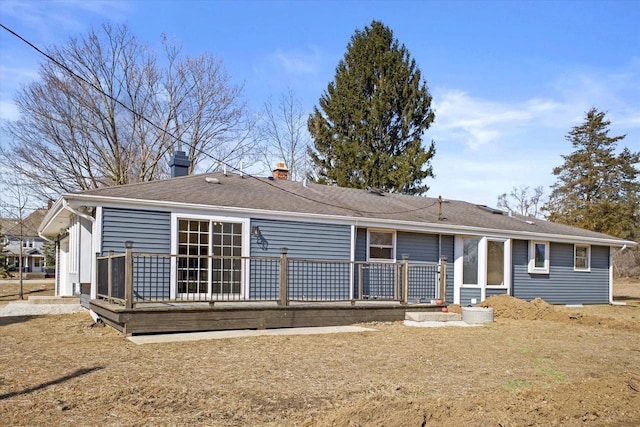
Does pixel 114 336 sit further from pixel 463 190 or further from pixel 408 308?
pixel 463 190

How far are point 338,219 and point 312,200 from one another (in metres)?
1.59

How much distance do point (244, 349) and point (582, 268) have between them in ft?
49.0

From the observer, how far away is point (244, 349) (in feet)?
28.6

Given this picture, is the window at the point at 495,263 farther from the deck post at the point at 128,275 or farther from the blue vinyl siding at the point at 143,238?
the deck post at the point at 128,275

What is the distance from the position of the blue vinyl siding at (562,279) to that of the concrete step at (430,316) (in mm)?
5432

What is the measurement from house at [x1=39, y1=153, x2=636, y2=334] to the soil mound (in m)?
1.57

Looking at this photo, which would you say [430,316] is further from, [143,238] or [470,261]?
[143,238]

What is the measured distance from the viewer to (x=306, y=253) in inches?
553

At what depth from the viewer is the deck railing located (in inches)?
421

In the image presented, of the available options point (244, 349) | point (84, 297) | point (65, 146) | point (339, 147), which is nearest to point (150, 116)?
point (65, 146)

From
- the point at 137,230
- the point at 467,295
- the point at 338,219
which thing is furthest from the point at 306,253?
the point at 467,295

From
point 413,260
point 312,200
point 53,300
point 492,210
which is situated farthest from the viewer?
point 492,210

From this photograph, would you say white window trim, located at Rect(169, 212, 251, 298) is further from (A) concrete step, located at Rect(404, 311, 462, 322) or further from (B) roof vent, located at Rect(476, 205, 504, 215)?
(B) roof vent, located at Rect(476, 205, 504, 215)

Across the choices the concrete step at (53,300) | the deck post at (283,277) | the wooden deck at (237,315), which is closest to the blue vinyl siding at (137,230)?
the wooden deck at (237,315)
